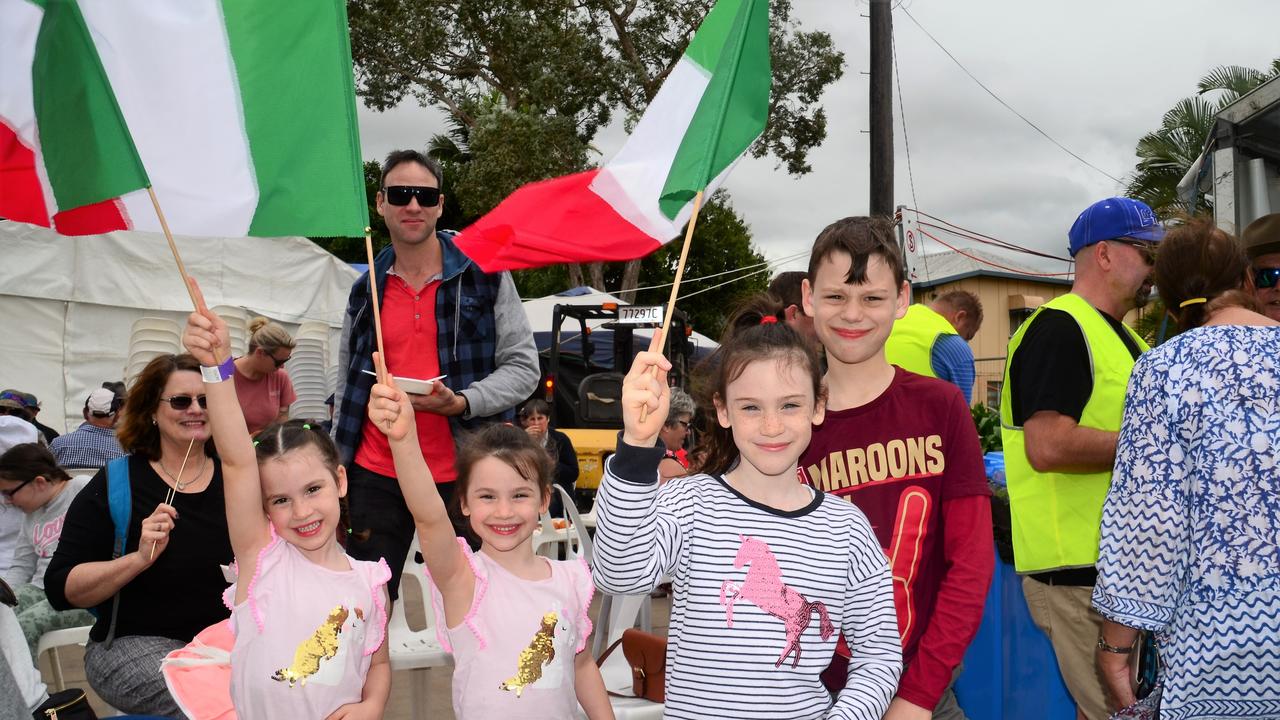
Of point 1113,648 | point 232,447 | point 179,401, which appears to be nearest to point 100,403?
point 179,401

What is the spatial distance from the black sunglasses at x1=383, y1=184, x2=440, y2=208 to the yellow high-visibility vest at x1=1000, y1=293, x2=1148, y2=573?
196cm

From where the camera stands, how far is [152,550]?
3371mm

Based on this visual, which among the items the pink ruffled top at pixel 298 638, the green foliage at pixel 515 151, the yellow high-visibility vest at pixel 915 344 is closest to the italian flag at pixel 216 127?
the pink ruffled top at pixel 298 638

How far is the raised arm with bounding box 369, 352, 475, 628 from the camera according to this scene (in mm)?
2477

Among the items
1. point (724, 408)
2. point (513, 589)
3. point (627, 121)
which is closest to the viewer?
point (724, 408)

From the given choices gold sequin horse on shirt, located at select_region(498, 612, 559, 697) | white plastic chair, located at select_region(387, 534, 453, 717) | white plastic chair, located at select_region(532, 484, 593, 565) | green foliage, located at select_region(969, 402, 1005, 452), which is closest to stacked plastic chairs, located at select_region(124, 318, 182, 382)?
white plastic chair, located at select_region(532, 484, 593, 565)

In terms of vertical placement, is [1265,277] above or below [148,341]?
below

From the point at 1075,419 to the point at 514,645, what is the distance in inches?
68.8

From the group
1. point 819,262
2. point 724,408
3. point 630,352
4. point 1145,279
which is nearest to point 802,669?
point 724,408

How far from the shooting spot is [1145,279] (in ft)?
11.1

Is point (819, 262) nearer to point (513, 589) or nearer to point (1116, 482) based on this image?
point (1116, 482)

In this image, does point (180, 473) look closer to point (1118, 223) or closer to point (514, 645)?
point (514, 645)

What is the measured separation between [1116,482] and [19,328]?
42.6 ft

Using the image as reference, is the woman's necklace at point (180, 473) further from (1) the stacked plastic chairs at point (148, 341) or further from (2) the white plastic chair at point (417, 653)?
(1) the stacked plastic chairs at point (148, 341)
